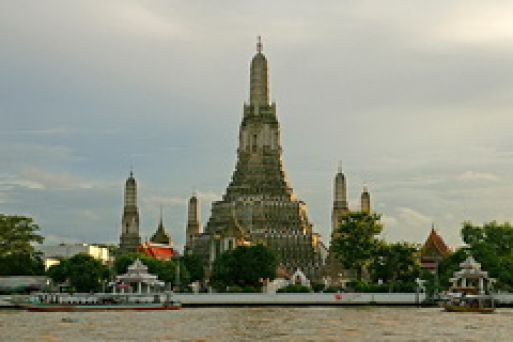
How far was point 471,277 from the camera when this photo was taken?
3145 inches

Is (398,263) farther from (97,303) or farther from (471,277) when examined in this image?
(97,303)

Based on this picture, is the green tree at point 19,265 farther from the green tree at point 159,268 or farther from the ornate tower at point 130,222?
the ornate tower at point 130,222

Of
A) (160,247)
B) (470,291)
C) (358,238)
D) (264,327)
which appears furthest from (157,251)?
(264,327)

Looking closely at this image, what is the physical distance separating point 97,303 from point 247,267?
20.6 metres

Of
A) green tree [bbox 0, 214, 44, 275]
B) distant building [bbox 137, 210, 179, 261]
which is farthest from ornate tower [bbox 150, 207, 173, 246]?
green tree [bbox 0, 214, 44, 275]

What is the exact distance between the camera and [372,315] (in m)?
68.2

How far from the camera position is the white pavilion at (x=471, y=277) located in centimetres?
7938

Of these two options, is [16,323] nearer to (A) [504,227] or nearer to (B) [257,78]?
(A) [504,227]

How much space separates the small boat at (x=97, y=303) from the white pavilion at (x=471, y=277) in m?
23.4

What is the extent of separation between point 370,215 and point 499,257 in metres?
14.1

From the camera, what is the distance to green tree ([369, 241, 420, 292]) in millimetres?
92938

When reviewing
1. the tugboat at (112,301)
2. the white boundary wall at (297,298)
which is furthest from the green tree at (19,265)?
the white boundary wall at (297,298)

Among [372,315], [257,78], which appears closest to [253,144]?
[257,78]

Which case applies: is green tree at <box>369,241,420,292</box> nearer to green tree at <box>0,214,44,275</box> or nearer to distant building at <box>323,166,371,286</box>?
distant building at <box>323,166,371,286</box>
